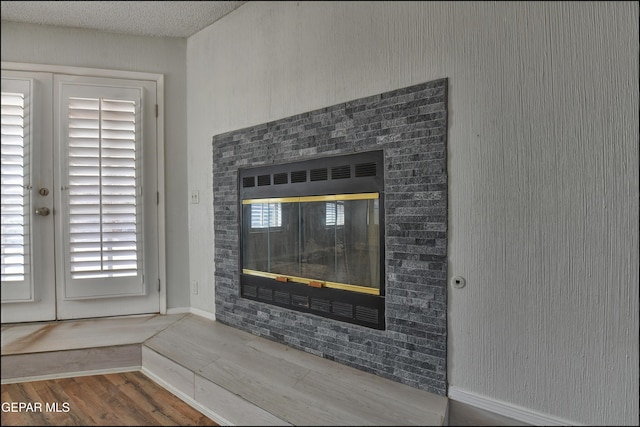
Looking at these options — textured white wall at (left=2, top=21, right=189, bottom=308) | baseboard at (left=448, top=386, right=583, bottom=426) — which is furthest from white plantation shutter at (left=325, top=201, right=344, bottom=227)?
textured white wall at (left=2, top=21, right=189, bottom=308)

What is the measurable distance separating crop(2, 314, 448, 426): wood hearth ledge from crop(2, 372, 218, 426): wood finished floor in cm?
4

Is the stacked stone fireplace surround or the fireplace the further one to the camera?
the fireplace

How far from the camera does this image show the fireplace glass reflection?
4.41ft

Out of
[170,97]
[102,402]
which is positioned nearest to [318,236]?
[102,402]

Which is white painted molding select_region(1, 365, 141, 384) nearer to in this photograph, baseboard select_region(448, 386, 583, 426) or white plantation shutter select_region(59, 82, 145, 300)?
white plantation shutter select_region(59, 82, 145, 300)

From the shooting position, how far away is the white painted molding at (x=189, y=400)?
1.28 m

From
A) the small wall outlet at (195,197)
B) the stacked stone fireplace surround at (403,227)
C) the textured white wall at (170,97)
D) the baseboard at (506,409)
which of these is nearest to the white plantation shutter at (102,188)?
the textured white wall at (170,97)

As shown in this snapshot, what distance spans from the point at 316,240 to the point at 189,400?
2.78 feet

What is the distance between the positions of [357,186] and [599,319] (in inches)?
33.1

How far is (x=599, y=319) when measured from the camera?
89cm

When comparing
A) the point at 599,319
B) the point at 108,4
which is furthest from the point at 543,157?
the point at 108,4

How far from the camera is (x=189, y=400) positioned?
1.40m

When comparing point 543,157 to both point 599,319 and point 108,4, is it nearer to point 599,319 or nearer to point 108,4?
point 599,319

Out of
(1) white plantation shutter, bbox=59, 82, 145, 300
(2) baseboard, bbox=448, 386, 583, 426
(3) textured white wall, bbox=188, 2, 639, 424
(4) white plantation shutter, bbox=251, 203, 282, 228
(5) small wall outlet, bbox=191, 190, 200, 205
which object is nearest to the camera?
(3) textured white wall, bbox=188, 2, 639, 424
